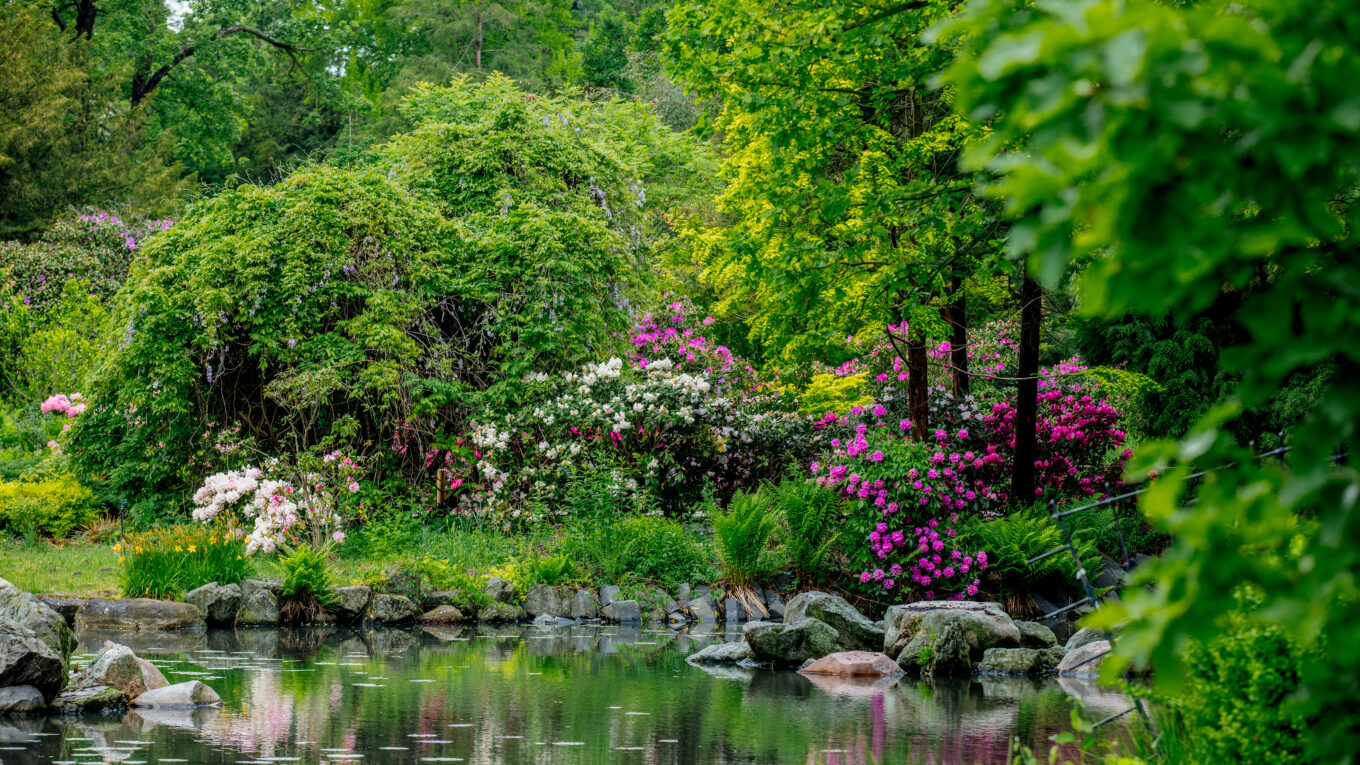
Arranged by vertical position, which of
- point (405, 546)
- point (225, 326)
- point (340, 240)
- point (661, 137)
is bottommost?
point (405, 546)

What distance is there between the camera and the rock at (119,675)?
657 centimetres

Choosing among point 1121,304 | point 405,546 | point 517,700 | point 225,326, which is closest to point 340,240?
point 225,326

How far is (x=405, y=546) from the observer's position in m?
11.6

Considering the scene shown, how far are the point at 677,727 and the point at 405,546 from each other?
238 inches

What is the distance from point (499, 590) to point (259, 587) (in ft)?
6.95

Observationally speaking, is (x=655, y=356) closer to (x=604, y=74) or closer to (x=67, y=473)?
(x=67, y=473)

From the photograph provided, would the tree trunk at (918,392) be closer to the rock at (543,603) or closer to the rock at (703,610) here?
the rock at (703,610)

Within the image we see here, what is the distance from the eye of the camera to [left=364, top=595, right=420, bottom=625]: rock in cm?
1049

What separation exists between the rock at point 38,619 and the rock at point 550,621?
4.66m

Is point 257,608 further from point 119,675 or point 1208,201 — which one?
point 1208,201

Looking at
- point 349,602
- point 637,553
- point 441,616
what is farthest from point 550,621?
point 349,602

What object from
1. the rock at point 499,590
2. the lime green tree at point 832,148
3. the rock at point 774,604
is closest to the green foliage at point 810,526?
the rock at point 774,604

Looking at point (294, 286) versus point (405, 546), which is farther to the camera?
point (294, 286)

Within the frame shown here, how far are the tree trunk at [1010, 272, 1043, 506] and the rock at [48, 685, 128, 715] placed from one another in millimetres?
8979
